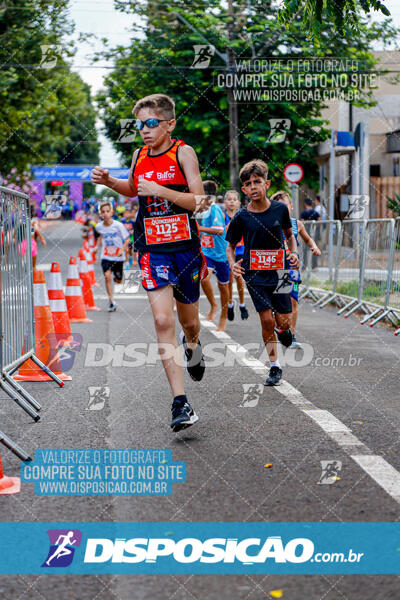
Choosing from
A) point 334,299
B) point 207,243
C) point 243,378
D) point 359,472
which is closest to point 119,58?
point 334,299

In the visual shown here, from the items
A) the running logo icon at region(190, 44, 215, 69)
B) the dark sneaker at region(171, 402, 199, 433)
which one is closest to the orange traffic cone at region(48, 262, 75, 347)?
the dark sneaker at region(171, 402, 199, 433)

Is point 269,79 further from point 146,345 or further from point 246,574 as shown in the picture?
point 246,574

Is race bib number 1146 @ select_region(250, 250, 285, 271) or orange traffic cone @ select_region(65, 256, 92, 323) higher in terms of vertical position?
race bib number 1146 @ select_region(250, 250, 285, 271)

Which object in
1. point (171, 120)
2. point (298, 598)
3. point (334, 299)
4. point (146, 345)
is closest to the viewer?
point (298, 598)

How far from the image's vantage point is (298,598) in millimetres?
3053

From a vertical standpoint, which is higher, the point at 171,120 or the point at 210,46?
the point at 210,46

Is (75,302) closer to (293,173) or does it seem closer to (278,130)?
(293,173)

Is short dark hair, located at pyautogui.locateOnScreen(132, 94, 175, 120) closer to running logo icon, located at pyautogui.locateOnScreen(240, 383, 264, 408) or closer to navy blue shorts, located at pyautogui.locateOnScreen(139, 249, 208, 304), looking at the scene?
navy blue shorts, located at pyautogui.locateOnScreen(139, 249, 208, 304)

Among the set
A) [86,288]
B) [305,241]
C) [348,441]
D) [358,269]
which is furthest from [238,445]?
[86,288]

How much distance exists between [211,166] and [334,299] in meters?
12.4

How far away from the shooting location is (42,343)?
7.93 m

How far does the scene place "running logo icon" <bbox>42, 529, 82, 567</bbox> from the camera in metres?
3.40

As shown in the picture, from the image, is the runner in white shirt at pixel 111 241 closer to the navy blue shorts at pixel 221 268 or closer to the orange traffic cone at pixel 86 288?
the orange traffic cone at pixel 86 288

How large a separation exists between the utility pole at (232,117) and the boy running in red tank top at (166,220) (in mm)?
20123
